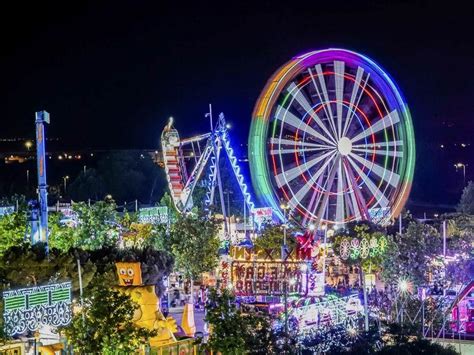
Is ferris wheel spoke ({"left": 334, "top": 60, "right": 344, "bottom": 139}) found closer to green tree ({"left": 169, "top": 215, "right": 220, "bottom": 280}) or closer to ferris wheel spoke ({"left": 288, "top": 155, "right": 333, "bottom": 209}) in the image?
ferris wheel spoke ({"left": 288, "top": 155, "right": 333, "bottom": 209})

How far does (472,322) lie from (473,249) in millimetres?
7446

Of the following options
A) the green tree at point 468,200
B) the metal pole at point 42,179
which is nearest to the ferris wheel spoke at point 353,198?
the metal pole at point 42,179

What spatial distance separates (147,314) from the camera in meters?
20.1

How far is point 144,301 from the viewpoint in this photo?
66.1ft

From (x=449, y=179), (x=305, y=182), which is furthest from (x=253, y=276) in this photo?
(x=449, y=179)

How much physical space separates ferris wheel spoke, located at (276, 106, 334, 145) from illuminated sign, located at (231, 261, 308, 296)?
1401 cm

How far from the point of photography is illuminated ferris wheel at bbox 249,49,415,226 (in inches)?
1431

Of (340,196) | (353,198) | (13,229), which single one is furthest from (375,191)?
(13,229)

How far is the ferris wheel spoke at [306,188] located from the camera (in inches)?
1457

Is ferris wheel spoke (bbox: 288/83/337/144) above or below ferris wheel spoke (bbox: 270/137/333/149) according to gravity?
above

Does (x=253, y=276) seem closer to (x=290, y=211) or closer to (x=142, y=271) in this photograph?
(x=142, y=271)

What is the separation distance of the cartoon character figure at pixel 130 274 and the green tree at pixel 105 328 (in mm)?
2509

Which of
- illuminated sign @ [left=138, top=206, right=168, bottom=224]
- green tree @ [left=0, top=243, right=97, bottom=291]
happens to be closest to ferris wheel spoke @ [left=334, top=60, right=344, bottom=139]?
illuminated sign @ [left=138, top=206, right=168, bottom=224]

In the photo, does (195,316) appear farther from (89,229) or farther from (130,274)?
(89,229)
